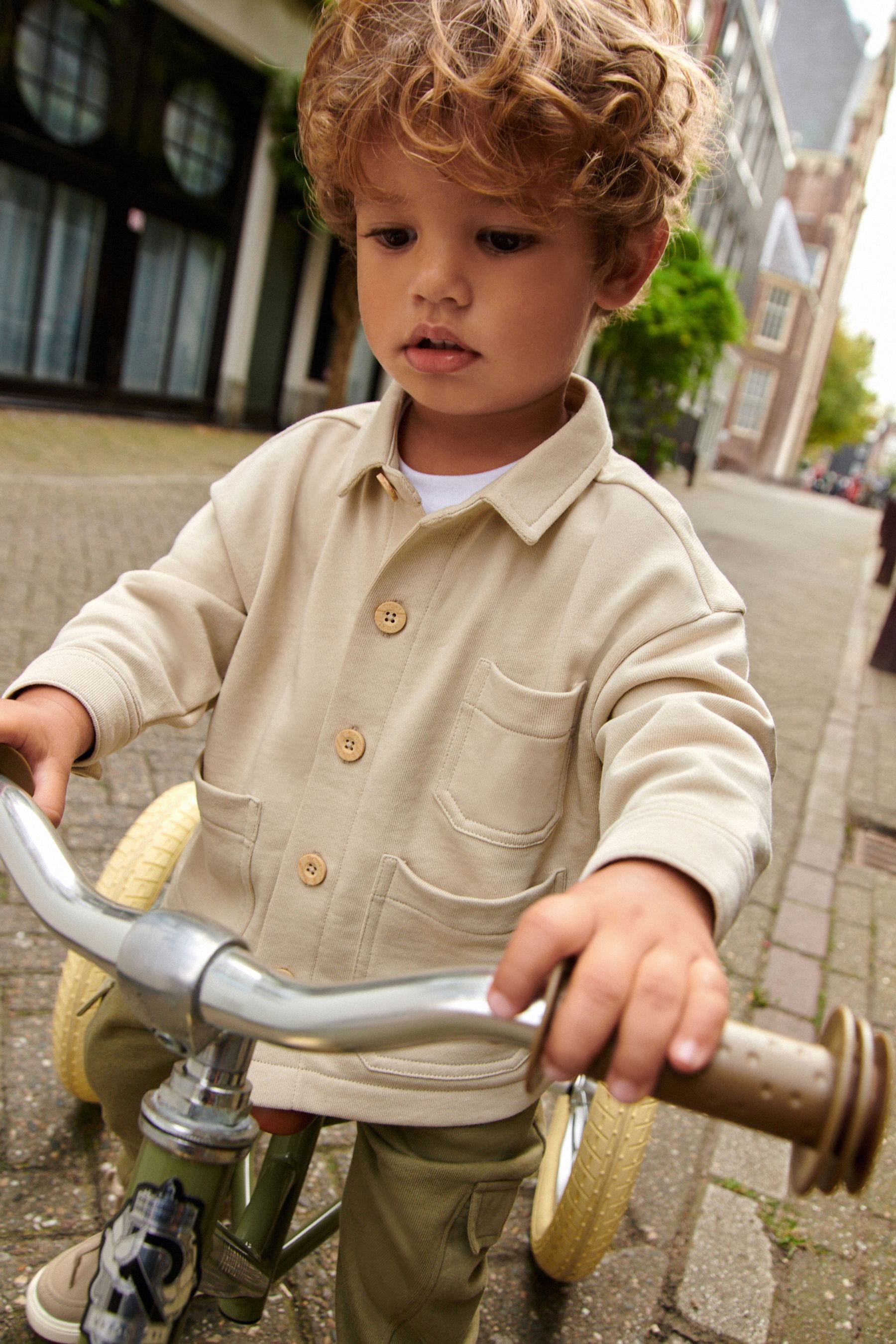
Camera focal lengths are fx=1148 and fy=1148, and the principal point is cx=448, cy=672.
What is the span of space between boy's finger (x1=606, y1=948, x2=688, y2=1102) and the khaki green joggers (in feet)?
2.31

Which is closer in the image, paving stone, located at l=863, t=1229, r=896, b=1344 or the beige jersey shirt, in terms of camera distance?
the beige jersey shirt

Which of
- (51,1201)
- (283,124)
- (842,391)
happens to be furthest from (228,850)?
(842,391)

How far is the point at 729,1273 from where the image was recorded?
6.97 ft

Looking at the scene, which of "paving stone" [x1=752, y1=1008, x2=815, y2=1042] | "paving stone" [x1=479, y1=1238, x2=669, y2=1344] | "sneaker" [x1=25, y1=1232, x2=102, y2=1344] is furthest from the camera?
"paving stone" [x1=752, y1=1008, x2=815, y2=1042]

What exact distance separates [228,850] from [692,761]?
2.14 feet

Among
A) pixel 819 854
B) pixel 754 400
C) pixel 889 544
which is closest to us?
pixel 819 854

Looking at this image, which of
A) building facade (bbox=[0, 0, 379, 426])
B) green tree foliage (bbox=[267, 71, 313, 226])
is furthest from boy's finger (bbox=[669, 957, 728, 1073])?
green tree foliage (bbox=[267, 71, 313, 226])

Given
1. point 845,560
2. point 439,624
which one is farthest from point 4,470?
point 845,560

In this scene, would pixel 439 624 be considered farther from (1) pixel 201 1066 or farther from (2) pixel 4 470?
(2) pixel 4 470

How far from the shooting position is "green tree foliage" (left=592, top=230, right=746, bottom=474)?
13.6 metres

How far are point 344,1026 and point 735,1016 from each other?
2.40m

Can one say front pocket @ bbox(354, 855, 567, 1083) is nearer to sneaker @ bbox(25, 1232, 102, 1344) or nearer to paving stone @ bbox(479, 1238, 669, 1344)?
sneaker @ bbox(25, 1232, 102, 1344)

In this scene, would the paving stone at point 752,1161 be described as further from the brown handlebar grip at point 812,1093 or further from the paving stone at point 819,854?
the brown handlebar grip at point 812,1093

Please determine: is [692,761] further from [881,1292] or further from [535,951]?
[881,1292]
